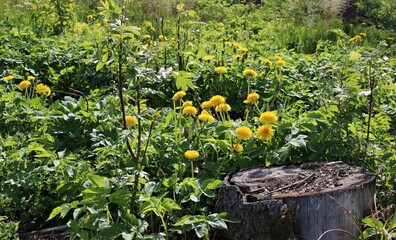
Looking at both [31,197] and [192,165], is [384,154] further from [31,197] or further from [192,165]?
[31,197]

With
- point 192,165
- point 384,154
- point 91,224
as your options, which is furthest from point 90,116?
point 384,154

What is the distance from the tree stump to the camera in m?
2.89

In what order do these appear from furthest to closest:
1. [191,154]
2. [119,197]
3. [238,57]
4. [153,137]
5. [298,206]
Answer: [238,57] → [153,137] → [191,154] → [298,206] → [119,197]

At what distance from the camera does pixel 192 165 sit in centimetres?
327

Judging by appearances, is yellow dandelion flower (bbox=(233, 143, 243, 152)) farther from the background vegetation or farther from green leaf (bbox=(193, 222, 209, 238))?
green leaf (bbox=(193, 222, 209, 238))

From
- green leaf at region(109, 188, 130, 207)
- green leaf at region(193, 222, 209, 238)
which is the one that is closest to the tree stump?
green leaf at region(193, 222, 209, 238)

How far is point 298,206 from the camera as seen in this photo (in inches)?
114

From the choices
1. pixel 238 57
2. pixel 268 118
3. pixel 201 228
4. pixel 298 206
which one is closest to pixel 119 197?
pixel 201 228

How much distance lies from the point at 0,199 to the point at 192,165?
1.13 metres

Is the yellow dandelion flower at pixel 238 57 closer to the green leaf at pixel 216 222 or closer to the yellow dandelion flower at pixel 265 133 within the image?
the yellow dandelion flower at pixel 265 133

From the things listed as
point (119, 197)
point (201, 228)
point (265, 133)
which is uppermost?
point (265, 133)

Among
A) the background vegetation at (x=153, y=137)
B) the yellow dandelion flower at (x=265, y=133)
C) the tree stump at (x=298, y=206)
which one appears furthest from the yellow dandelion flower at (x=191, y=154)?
the yellow dandelion flower at (x=265, y=133)

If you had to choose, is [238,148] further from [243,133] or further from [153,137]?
[153,137]

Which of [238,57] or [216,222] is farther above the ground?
[238,57]
